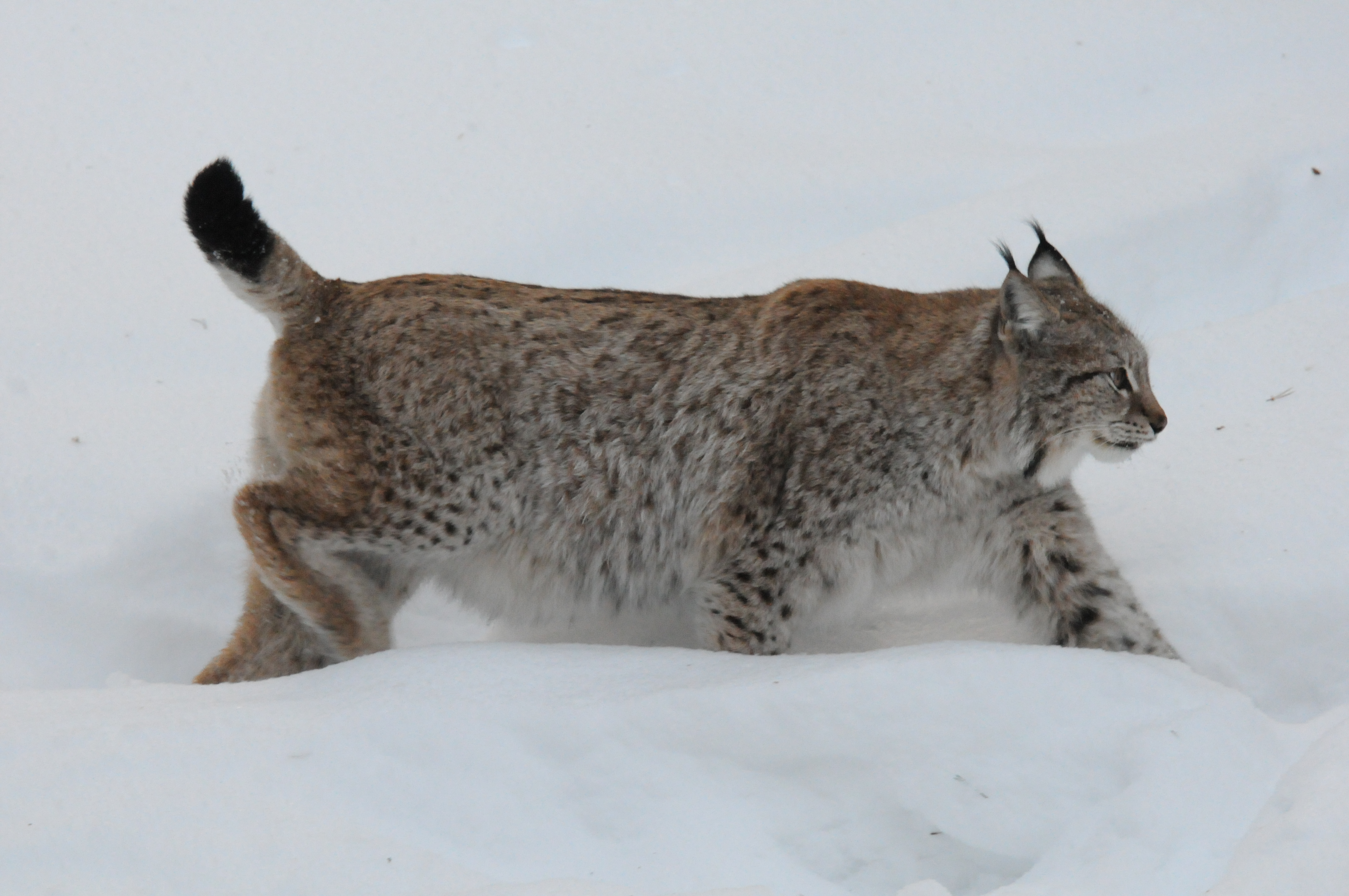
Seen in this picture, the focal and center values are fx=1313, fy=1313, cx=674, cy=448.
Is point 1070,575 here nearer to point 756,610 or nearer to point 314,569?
point 756,610

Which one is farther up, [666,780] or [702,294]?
[702,294]

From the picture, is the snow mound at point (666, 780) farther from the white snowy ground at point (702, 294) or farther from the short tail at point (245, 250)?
the short tail at point (245, 250)

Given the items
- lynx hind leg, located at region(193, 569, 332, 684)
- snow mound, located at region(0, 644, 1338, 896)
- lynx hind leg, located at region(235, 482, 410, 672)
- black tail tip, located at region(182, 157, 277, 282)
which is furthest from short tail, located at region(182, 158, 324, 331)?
snow mound, located at region(0, 644, 1338, 896)

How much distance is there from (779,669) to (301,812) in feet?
3.93

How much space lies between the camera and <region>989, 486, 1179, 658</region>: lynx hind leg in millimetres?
3523

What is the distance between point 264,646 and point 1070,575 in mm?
2284

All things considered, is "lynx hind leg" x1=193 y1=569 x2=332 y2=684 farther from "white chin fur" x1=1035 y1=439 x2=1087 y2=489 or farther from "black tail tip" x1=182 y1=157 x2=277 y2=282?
"white chin fur" x1=1035 y1=439 x2=1087 y2=489

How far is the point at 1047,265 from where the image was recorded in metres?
3.91

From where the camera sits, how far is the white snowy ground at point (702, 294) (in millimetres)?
2549

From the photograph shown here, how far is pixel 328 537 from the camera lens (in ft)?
12.0

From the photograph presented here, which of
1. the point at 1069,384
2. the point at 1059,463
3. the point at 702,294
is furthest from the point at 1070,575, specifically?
the point at 702,294

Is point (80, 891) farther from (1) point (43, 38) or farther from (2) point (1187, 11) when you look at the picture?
(2) point (1187, 11)

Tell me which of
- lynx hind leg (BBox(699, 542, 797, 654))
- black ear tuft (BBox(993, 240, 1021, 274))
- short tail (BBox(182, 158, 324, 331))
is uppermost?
black ear tuft (BBox(993, 240, 1021, 274))

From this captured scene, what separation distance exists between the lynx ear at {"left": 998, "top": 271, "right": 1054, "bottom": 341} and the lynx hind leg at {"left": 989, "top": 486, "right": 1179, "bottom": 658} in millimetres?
466
